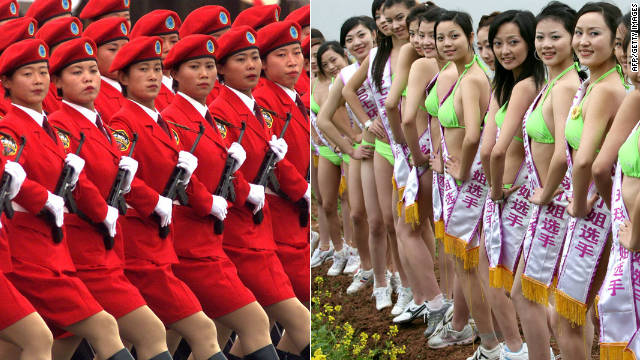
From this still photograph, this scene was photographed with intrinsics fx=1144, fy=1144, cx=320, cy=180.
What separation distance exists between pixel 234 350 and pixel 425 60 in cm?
230

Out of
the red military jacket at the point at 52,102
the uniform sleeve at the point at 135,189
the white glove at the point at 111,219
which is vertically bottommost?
the white glove at the point at 111,219

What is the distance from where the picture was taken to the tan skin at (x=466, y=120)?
6359mm

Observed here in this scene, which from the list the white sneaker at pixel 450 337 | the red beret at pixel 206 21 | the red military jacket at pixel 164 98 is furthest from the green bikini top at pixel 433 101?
the red military jacket at pixel 164 98

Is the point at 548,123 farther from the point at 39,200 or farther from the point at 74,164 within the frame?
the point at 39,200

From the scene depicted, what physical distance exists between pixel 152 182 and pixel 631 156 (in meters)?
2.23

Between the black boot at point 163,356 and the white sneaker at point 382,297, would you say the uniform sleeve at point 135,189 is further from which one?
the white sneaker at point 382,297

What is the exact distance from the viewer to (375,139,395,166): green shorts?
315 inches

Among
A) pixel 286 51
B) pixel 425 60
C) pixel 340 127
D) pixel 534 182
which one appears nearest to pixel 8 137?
pixel 286 51

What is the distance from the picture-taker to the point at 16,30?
516 centimetres

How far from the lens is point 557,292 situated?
17.3 feet

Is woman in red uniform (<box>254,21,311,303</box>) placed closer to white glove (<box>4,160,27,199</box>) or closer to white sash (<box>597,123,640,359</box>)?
white glove (<box>4,160,27,199</box>)

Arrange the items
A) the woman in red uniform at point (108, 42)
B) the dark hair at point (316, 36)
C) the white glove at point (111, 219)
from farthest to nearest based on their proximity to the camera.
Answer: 1. the dark hair at point (316, 36)
2. the woman in red uniform at point (108, 42)
3. the white glove at point (111, 219)

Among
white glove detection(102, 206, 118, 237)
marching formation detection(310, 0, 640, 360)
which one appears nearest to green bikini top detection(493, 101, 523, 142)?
marching formation detection(310, 0, 640, 360)

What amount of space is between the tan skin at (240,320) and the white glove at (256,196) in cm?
50
